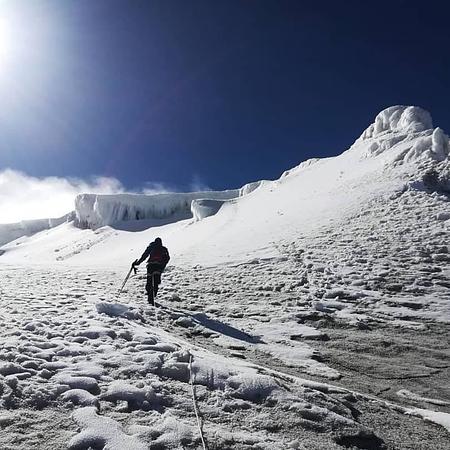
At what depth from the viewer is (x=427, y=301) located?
1216 cm

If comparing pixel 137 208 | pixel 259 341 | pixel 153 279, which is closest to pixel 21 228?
pixel 137 208

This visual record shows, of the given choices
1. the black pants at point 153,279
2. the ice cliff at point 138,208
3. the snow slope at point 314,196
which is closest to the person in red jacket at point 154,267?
the black pants at point 153,279

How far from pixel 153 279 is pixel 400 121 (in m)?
38.3

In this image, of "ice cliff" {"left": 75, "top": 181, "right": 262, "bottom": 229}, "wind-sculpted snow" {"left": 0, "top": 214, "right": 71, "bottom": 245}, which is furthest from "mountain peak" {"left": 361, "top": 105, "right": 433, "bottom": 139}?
"wind-sculpted snow" {"left": 0, "top": 214, "right": 71, "bottom": 245}

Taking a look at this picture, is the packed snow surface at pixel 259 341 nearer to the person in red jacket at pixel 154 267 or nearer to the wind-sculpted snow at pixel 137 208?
the person in red jacket at pixel 154 267

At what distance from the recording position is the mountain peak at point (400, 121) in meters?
38.4

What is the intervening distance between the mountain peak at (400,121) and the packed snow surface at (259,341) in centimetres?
1466

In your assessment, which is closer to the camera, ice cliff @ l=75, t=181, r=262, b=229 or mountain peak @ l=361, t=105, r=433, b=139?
mountain peak @ l=361, t=105, r=433, b=139

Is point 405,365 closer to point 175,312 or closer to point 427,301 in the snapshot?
point 427,301

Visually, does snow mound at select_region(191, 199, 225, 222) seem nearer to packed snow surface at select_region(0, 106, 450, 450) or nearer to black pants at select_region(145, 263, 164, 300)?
packed snow surface at select_region(0, 106, 450, 450)

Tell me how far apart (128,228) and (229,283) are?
141ft

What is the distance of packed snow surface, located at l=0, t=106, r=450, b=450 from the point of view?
14.5ft

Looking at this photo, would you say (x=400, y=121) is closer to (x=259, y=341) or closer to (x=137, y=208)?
(x=259, y=341)

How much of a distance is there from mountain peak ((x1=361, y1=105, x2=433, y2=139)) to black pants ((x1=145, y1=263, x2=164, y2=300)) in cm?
3208
